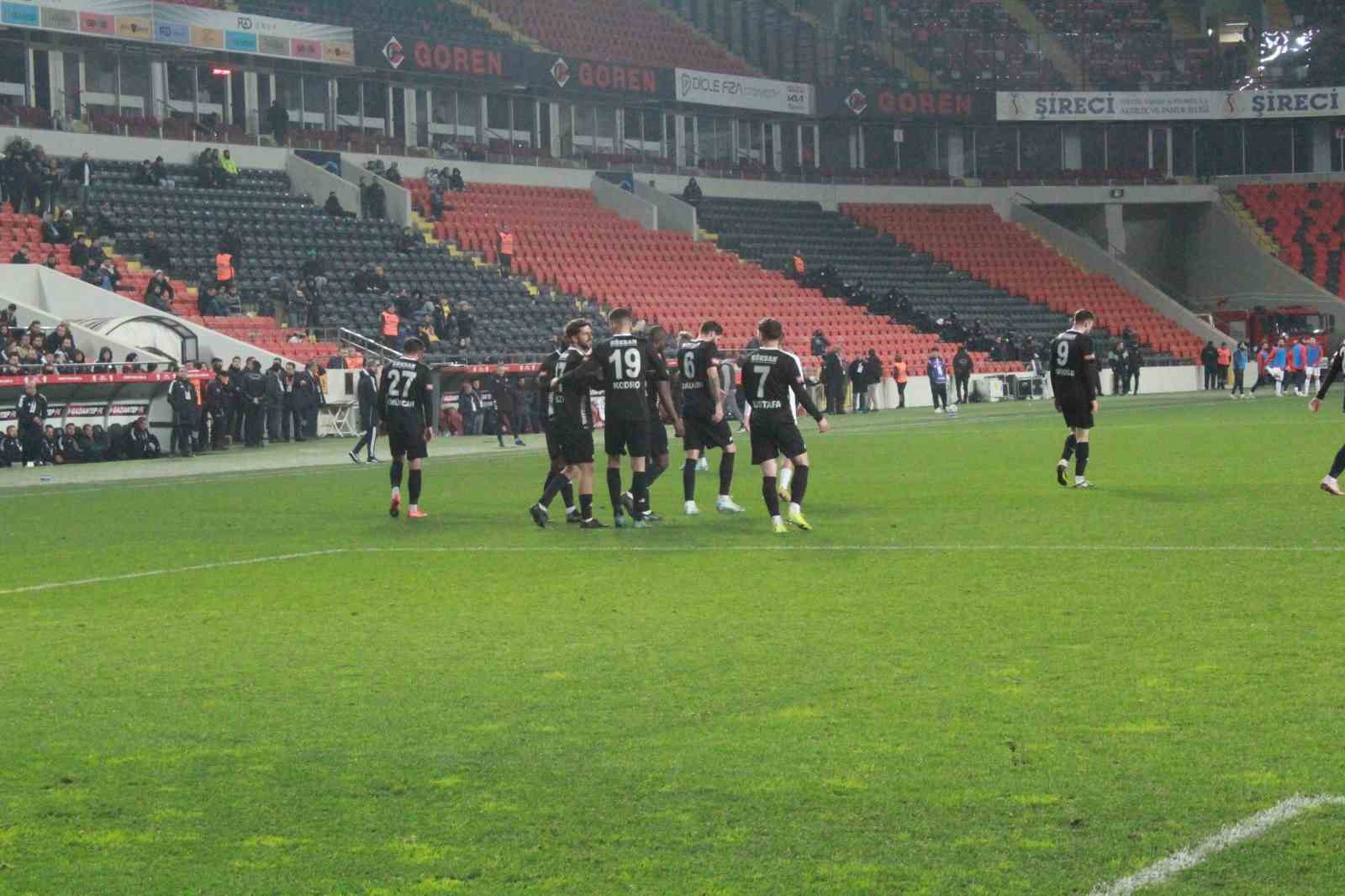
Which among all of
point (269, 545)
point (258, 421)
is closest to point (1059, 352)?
point (269, 545)

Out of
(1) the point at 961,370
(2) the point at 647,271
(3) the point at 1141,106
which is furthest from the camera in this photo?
(3) the point at 1141,106

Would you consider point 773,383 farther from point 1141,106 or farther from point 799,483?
point 1141,106

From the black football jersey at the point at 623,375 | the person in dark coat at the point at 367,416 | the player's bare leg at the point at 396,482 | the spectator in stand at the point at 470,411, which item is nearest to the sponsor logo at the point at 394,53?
the spectator in stand at the point at 470,411

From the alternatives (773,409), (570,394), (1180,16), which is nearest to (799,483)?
(773,409)

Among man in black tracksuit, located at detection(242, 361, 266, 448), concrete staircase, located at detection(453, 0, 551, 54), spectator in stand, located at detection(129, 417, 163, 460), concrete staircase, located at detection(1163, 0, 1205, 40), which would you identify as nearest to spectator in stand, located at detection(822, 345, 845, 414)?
man in black tracksuit, located at detection(242, 361, 266, 448)

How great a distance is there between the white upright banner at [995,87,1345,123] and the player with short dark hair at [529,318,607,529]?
56.2 m

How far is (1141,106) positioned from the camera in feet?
234

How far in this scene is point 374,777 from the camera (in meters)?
7.07

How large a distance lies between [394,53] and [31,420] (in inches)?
1053

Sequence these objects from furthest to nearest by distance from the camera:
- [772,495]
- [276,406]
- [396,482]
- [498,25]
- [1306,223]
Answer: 1. [1306,223]
2. [498,25]
3. [276,406]
4. [396,482]
5. [772,495]

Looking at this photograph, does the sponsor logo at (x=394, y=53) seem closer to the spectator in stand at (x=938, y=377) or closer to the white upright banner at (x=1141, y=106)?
the spectator in stand at (x=938, y=377)

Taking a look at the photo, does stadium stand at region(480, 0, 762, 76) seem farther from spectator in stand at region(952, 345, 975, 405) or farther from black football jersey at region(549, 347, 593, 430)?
black football jersey at region(549, 347, 593, 430)

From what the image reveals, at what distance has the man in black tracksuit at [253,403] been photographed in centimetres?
3666

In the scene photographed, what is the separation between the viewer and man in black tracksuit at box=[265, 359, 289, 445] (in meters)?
37.4
